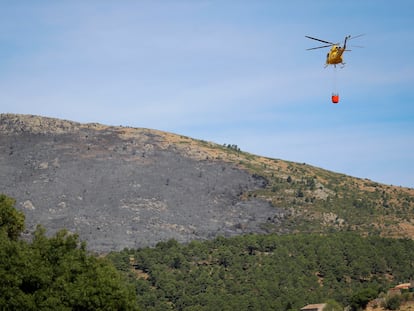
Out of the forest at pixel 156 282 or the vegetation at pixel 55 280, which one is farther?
the forest at pixel 156 282

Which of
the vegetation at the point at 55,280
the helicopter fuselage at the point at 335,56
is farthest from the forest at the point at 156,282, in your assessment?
the helicopter fuselage at the point at 335,56

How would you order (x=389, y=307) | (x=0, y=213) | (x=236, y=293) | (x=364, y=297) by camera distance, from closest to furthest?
(x=0, y=213) < (x=389, y=307) < (x=364, y=297) < (x=236, y=293)

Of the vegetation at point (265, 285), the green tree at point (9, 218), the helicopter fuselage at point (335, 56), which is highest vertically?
the helicopter fuselage at point (335, 56)

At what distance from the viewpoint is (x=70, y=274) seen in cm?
6844

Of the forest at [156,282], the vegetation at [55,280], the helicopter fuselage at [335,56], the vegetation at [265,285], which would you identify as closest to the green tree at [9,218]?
the forest at [156,282]

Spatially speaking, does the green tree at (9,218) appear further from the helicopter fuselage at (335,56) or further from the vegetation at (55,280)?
the helicopter fuselage at (335,56)

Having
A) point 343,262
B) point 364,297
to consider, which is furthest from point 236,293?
point 364,297

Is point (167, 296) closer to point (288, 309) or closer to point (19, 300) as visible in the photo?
point (288, 309)

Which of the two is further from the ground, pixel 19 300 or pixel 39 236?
pixel 39 236

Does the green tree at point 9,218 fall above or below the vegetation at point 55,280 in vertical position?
above

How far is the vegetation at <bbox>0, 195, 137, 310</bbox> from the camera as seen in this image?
6512cm

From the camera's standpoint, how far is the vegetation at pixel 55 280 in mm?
65125

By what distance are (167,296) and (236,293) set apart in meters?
14.2

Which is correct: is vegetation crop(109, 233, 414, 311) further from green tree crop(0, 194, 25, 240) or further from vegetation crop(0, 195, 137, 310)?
vegetation crop(0, 195, 137, 310)
